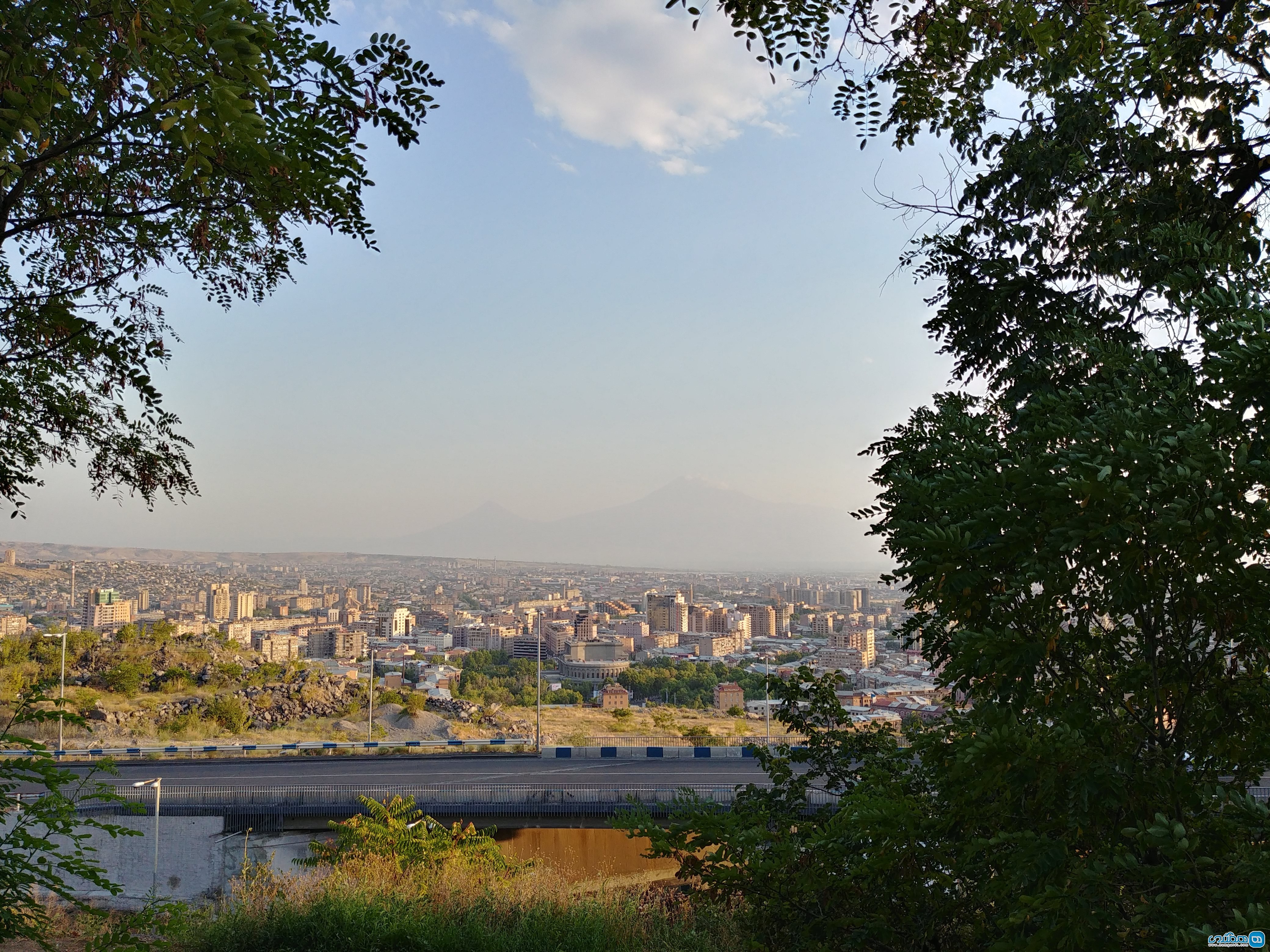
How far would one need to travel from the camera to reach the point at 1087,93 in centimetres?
409

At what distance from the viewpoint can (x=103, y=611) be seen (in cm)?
3828

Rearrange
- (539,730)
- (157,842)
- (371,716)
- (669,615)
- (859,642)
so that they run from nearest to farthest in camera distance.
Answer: (157,842) < (539,730) < (371,716) < (859,642) < (669,615)

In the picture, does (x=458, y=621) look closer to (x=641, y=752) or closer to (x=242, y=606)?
(x=242, y=606)

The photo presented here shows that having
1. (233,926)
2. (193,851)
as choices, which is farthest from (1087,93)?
(193,851)

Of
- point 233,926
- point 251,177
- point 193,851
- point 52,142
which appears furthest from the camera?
point 193,851

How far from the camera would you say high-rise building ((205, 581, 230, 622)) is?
44.7 metres

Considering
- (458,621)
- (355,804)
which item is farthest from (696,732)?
(458,621)

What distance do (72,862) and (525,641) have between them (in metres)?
38.7

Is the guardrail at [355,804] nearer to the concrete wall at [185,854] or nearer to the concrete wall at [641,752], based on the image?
the concrete wall at [185,854]

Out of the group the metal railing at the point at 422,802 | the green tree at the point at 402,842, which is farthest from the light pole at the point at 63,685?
the green tree at the point at 402,842

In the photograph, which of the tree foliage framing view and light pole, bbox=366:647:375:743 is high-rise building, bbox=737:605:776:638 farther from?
the tree foliage framing view

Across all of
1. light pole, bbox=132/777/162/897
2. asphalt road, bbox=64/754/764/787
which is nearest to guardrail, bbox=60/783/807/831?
light pole, bbox=132/777/162/897

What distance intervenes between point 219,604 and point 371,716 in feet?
89.2

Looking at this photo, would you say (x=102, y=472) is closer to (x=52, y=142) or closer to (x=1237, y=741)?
(x=52, y=142)
